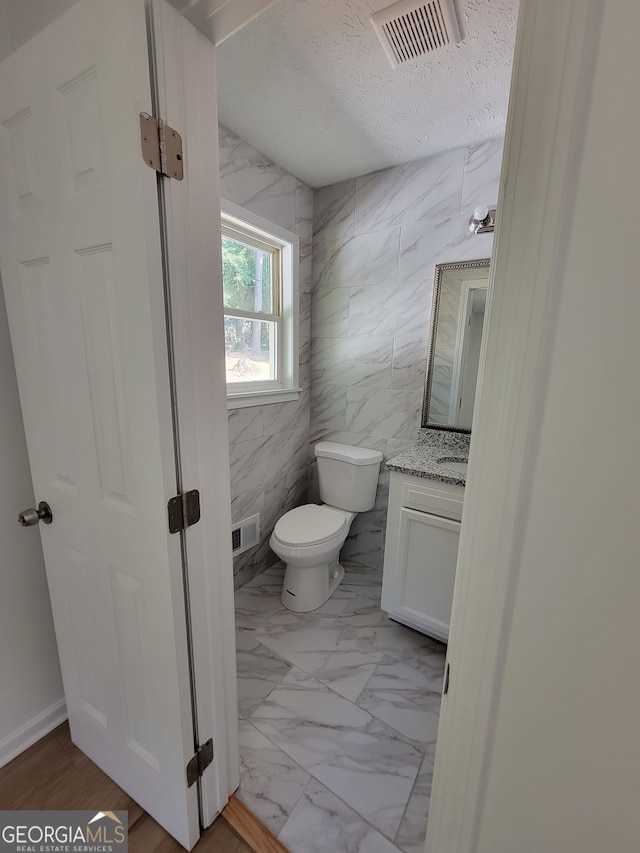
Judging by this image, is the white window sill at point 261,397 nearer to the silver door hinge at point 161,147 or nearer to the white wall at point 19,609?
the white wall at point 19,609

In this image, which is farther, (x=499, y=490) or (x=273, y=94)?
(x=273, y=94)

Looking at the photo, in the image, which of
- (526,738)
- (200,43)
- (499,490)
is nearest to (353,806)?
(526,738)

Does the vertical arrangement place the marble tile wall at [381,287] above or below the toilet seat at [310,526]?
above

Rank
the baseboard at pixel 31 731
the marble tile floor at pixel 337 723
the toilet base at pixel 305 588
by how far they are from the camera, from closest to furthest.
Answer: the marble tile floor at pixel 337 723, the baseboard at pixel 31 731, the toilet base at pixel 305 588

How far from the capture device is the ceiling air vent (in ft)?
3.43

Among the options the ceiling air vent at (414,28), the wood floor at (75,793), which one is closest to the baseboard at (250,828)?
the wood floor at (75,793)

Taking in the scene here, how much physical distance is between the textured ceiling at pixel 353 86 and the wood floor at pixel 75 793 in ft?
7.61

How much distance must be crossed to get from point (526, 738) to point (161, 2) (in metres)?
1.31

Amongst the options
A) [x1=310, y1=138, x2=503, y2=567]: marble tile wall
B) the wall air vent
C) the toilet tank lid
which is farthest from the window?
the wall air vent

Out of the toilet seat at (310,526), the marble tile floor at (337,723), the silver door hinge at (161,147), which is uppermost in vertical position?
the silver door hinge at (161,147)

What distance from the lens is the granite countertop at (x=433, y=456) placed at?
1.57m

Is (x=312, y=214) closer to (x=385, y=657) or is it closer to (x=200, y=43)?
(x=200, y=43)

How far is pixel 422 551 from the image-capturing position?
167 cm

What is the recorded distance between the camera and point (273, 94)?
4.64 ft
